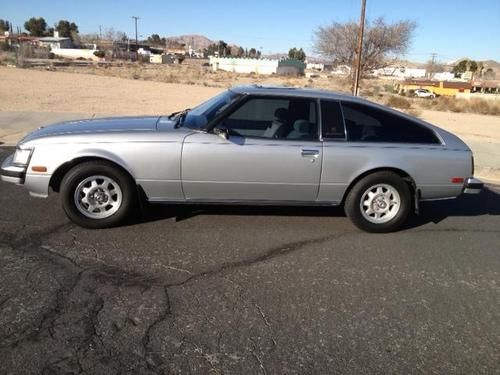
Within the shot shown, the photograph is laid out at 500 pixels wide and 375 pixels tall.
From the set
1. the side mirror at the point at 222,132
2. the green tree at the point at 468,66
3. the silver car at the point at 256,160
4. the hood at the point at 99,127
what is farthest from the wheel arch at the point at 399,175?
the green tree at the point at 468,66

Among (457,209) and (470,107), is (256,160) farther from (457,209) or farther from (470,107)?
(470,107)

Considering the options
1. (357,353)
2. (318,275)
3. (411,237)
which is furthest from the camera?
(411,237)

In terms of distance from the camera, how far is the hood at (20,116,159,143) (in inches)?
189

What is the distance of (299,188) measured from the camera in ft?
16.3

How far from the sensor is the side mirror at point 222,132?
185 inches

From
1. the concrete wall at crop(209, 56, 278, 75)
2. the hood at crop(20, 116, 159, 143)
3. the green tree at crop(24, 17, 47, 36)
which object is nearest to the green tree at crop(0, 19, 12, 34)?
the green tree at crop(24, 17, 47, 36)

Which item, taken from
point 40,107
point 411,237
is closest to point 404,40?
point 40,107

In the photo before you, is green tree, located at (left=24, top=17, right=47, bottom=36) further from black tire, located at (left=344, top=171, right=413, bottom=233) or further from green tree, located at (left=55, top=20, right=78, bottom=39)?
black tire, located at (left=344, top=171, right=413, bottom=233)

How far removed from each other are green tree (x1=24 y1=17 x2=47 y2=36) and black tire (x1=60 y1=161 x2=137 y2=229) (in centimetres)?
15400

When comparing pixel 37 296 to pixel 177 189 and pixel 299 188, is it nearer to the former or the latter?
pixel 177 189

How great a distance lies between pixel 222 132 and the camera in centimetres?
471

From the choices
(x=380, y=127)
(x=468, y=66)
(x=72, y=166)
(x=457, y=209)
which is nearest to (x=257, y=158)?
(x=380, y=127)

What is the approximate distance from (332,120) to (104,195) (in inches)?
97.5

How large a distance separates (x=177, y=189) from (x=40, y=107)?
12.6m
